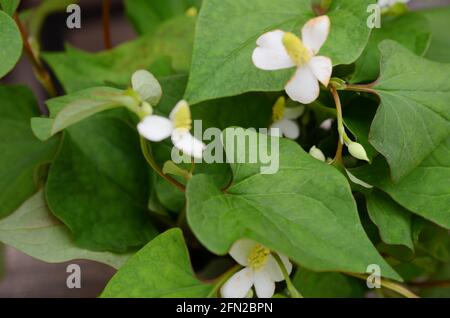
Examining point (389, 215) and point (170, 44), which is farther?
point (170, 44)

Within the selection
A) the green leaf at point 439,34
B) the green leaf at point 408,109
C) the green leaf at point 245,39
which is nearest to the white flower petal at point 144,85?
the green leaf at point 245,39

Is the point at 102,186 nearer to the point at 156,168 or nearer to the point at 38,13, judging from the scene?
the point at 156,168

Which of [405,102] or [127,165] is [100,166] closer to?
[127,165]

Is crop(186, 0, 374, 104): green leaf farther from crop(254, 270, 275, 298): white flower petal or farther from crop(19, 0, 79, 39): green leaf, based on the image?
crop(19, 0, 79, 39): green leaf

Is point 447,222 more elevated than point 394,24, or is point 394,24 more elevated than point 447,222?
point 394,24

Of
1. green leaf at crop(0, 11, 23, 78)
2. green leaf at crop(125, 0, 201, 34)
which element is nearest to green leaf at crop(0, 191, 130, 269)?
green leaf at crop(0, 11, 23, 78)

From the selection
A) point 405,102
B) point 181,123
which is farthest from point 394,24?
point 181,123
